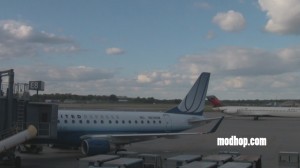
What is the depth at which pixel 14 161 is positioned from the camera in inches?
792

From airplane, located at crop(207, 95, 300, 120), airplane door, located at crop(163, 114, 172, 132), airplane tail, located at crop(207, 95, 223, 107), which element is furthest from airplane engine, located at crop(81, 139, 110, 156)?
airplane tail, located at crop(207, 95, 223, 107)

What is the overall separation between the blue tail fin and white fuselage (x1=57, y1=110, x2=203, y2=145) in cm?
50

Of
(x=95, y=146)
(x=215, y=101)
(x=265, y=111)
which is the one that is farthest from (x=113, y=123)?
(x=215, y=101)

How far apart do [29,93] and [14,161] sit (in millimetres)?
3712

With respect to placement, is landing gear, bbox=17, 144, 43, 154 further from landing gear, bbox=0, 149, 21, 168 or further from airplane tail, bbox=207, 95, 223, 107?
airplane tail, bbox=207, 95, 223, 107

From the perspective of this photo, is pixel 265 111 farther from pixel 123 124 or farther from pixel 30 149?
pixel 30 149

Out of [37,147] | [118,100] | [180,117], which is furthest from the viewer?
[118,100]

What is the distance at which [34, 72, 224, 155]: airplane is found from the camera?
962 inches

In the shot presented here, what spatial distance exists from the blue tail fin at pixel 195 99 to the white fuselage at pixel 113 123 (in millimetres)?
499

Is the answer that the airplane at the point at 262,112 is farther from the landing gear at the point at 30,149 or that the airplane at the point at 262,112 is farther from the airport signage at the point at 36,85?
the airport signage at the point at 36,85

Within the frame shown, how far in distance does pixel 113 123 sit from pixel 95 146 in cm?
454

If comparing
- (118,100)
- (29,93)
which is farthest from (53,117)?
(118,100)

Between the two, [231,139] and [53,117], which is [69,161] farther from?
[231,139]

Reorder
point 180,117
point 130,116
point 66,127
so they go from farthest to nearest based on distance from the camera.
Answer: point 180,117 < point 130,116 < point 66,127
